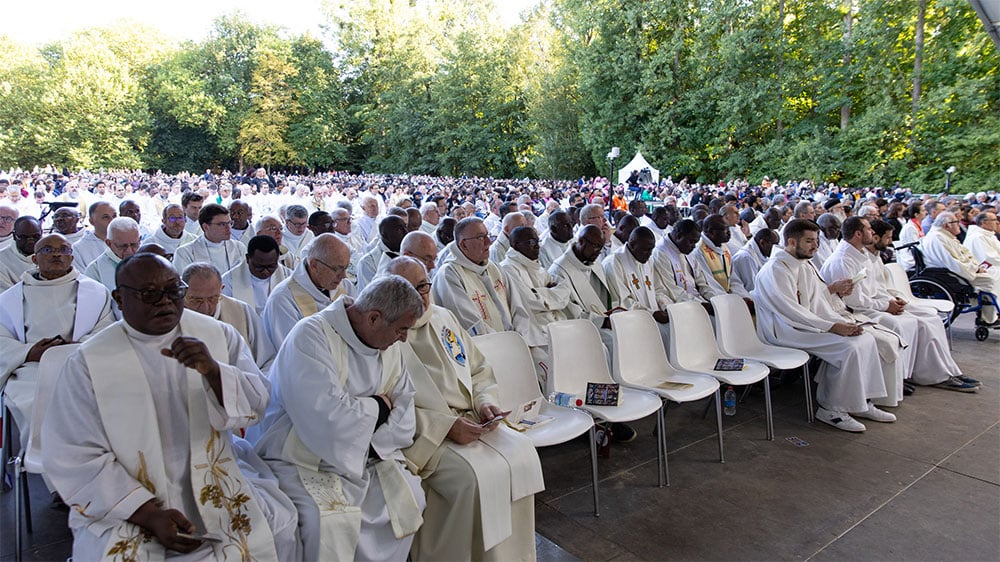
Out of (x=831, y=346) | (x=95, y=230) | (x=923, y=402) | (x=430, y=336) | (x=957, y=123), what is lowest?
(x=923, y=402)

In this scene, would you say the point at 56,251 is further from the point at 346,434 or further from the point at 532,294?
the point at 532,294

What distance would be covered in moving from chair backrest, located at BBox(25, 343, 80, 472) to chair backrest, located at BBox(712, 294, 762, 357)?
4.14 m

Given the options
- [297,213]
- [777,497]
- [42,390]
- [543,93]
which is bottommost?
[777,497]

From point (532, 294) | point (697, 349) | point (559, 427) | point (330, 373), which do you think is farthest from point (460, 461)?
point (697, 349)

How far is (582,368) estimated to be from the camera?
4090mm


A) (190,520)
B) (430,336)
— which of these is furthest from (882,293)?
(190,520)

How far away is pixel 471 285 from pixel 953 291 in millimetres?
6069

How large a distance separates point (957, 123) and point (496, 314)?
2548 centimetres

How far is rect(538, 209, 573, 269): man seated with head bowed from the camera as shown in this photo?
614 cm

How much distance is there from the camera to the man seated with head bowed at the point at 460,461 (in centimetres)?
271

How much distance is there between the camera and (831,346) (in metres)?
5.02

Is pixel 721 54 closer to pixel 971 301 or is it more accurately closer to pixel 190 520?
pixel 971 301

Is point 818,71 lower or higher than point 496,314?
higher

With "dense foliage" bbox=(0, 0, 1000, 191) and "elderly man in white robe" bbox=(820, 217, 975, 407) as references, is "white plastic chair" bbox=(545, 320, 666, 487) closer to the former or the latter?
"elderly man in white robe" bbox=(820, 217, 975, 407)
